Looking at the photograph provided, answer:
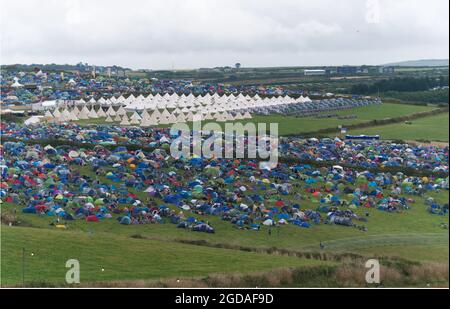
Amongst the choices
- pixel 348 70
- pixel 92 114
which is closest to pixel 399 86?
pixel 348 70

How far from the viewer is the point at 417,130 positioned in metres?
54.4

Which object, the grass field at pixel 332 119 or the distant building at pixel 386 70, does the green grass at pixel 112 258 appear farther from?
the distant building at pixel 386 70

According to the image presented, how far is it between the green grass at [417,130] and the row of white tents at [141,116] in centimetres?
1219

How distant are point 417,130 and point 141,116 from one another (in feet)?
73.9

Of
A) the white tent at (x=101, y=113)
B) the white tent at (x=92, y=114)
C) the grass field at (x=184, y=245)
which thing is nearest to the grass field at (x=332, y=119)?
the white tent at (x=92, y=114)

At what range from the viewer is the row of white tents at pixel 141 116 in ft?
189

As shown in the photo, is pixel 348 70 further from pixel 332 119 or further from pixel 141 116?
pixel 141 116

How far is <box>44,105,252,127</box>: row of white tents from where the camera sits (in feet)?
189

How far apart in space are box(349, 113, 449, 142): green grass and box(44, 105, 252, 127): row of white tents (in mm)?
12187

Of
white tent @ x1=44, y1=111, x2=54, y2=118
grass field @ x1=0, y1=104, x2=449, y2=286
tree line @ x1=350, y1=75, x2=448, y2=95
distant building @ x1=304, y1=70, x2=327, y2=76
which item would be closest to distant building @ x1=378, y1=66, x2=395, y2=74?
distant building @ x1=304, y1=70, x2=327, y2=76

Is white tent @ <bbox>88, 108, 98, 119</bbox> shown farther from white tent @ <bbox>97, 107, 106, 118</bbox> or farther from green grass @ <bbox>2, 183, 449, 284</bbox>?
green grass @ <bbox>2, 183, 449, 284</bbox>

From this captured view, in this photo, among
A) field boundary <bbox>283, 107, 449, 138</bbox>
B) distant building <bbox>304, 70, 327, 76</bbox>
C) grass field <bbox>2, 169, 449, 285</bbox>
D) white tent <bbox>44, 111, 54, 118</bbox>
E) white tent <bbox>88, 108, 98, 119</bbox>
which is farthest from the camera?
distant building <bbox>304, 70, 327, 76</bbox>

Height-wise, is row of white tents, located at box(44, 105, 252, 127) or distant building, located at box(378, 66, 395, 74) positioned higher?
distant building, located at box(378, 66, 395, 74)
